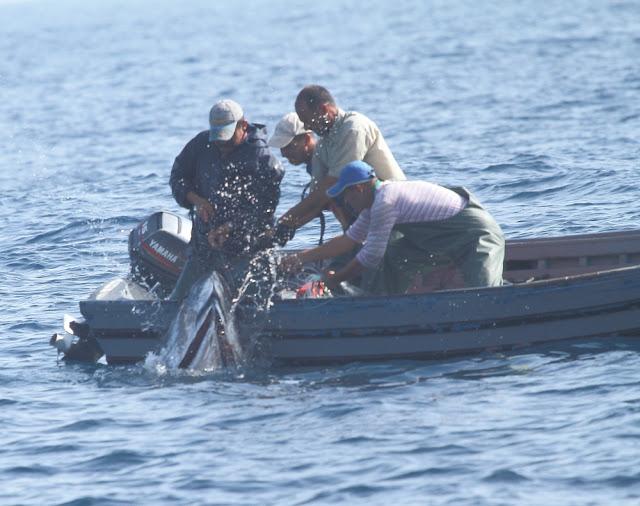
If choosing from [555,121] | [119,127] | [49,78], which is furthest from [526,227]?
[49,78]

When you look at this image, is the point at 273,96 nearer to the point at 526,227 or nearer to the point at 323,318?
the point at 526,227

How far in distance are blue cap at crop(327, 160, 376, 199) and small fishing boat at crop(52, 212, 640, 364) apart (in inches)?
39.8

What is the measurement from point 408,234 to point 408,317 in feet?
2.34

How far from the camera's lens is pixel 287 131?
12.3 metres

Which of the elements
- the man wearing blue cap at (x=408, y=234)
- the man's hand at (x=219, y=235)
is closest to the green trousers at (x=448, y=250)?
the man wearing blue cap at (x=408, y=234)

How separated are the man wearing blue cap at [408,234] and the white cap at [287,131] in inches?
27.3

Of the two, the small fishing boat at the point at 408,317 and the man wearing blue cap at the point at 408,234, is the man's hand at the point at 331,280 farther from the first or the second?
the small fishing boat at the point at 408,317

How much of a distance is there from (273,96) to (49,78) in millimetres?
14281

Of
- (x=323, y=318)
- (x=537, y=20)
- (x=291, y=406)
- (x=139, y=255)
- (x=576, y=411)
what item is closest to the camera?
(x=576, y=411)

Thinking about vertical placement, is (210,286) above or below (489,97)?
above

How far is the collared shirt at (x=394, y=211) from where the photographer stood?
11.7 m

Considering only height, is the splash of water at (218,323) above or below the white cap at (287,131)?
below

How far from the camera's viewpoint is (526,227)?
17609mm

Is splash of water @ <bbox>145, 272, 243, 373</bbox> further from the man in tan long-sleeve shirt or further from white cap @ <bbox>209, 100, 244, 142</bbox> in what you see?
white cap @ <bbox>209, 100, 244, 142</bbox>
